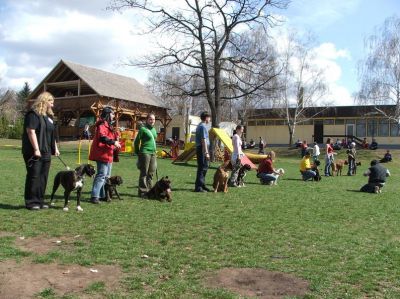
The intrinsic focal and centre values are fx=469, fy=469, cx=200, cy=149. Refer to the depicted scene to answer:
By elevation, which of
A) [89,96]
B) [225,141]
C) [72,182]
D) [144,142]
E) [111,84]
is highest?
[111,84]

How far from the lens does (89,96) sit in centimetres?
3844

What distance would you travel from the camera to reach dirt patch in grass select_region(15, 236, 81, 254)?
18.8ft

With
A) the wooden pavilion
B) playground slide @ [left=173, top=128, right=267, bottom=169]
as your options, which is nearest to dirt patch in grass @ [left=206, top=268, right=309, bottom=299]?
playground slide @ [left=173, top=128, right=267, bottom=169]

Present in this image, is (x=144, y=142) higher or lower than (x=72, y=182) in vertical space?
higher

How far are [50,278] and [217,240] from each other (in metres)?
2.57

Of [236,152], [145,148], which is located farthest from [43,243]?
[236,152]

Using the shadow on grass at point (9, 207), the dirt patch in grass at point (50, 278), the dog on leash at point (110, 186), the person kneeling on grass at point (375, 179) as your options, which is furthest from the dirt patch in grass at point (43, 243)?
the person kneeling on grass at point (375, 179)

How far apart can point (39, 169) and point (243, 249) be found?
3.86 meters

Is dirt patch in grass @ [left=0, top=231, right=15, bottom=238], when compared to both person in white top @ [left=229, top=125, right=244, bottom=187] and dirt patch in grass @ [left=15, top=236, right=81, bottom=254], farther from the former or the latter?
person in white top @ [left=229, top=125, right=244, bottom=187]

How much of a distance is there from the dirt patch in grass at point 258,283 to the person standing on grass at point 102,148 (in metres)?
4.49

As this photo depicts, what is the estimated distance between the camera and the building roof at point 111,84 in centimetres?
3862

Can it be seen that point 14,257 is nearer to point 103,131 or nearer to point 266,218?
point 103,131

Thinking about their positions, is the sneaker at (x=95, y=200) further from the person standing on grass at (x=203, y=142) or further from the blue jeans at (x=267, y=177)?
the blue jeans at (x=267, y=177)

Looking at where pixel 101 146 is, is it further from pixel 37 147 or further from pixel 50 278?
pixel 50 278
